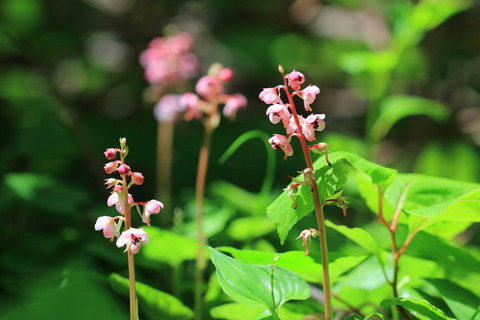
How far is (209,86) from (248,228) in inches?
11.7

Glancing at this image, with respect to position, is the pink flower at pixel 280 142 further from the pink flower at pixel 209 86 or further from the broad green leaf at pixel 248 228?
the broad green leaf at pixel 248 228

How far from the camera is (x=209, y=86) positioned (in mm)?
Answer: 949

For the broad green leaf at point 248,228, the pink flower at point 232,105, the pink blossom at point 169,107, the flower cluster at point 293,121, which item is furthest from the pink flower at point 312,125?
the pink blossom at point 169,107

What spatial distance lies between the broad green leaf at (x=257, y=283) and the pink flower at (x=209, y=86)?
0.42 meters

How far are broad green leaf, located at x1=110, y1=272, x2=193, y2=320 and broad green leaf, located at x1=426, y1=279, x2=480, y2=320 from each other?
13.2 inches

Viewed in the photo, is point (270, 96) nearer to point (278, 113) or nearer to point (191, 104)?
point (278, 113)

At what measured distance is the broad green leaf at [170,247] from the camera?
3.03ft

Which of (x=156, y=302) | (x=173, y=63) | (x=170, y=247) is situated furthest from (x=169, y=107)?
(x=156, y=302)

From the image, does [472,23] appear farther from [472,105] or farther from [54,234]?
[54,234]

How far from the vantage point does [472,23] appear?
3.07 metres

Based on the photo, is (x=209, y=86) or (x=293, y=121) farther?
(x=209, y=86)

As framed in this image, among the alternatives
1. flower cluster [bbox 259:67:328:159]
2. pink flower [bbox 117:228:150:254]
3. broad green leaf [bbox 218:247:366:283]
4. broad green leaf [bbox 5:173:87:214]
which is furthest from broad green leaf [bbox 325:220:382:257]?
broad green leaf [bbox 5:173:87:214]

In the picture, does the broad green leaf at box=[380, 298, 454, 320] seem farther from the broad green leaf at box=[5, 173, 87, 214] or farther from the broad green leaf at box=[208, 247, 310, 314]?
the broad green leaf at box=[5, 173, 87, 214]

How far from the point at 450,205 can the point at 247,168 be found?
64.9 inches
